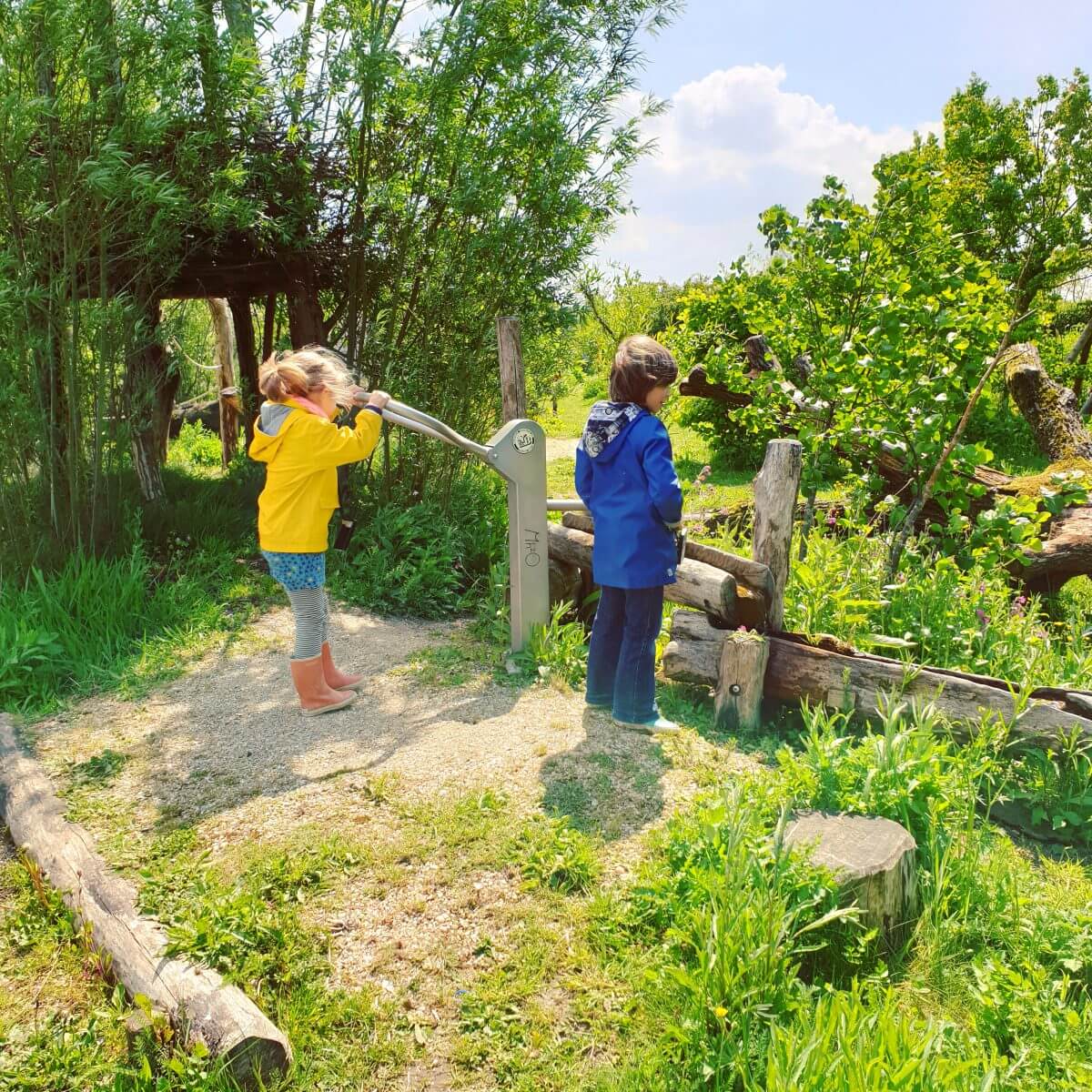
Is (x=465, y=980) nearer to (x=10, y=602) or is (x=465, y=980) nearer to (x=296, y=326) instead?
(x=10, y=602)

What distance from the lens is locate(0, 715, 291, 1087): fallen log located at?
2.18m

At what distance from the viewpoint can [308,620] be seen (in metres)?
4.07

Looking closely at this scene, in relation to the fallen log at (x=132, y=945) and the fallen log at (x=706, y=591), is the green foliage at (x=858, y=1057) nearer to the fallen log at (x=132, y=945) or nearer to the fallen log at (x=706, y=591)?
the fallen log at (x=132, y=945)

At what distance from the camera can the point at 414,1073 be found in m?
2.27

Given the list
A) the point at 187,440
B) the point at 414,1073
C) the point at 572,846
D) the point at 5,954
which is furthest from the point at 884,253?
the point at 187,440

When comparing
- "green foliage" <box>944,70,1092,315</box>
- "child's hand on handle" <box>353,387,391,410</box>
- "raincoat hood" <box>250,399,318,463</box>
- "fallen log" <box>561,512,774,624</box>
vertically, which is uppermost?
"green foliage" <box>944,70,1092,315</box>

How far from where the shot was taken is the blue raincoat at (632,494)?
358cm

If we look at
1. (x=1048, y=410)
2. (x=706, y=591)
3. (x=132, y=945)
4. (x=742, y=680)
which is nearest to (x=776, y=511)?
(x=706, y=591)

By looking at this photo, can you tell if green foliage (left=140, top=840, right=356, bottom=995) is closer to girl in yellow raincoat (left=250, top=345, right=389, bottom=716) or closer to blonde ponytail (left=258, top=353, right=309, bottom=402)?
girl in yellow raincoat (left=250, top=345, right=389, bottom=716)

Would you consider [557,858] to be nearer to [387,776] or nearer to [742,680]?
[387,776]

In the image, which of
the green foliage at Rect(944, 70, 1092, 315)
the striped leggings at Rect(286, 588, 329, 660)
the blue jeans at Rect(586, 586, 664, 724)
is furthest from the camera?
the green foliage at Rect(944, 70, 1092, 315)

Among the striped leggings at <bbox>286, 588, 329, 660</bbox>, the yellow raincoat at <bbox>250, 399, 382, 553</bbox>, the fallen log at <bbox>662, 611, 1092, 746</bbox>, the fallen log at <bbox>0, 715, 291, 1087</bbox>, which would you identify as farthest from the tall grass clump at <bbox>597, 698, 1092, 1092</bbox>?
the yellow raincoat at <bbox>250, 399, 382, 553</bbox>

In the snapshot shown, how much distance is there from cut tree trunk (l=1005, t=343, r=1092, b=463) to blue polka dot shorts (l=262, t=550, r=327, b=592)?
21.0ft

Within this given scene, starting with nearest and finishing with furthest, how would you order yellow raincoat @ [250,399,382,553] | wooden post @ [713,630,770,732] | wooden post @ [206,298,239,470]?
yellow raincoat @ [250,399,382,553], wooden post @ [713,630,770,732], wooden post @ [206,298,239,470]
